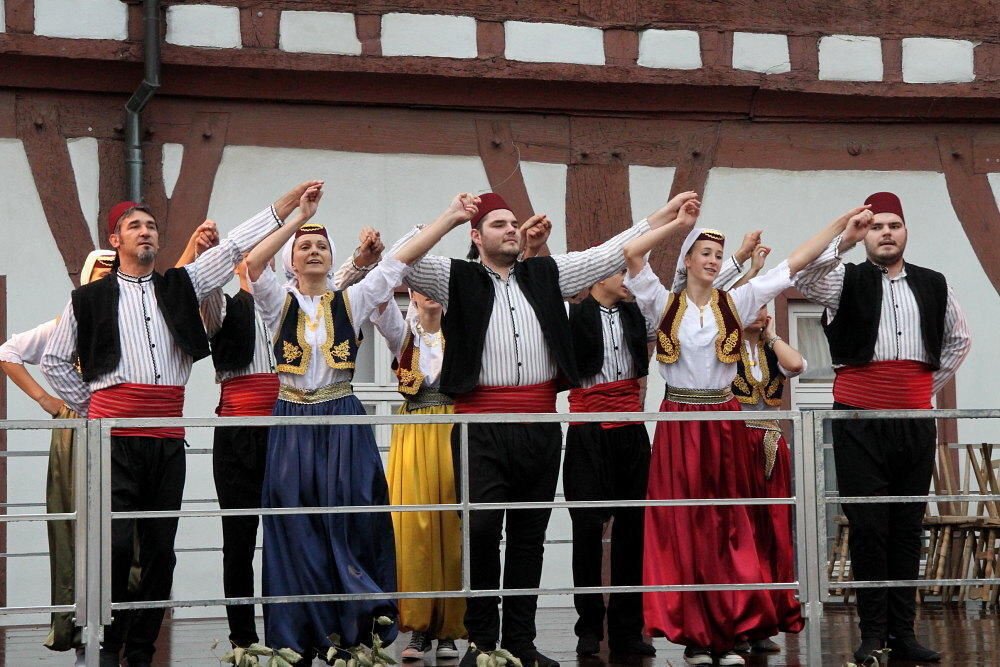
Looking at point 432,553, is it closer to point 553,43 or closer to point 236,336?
point 236,336

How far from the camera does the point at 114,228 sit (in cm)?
617

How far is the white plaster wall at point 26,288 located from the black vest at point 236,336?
270cm

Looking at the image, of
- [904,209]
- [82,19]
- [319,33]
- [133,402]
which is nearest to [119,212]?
[133,402]

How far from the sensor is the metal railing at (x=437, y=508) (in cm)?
515

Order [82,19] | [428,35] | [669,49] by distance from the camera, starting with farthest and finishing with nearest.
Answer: [669,49] → [428,35] → [82,19]

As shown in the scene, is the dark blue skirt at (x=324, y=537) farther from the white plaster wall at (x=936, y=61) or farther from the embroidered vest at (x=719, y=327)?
the white plaster wall at (x=936, y=61)

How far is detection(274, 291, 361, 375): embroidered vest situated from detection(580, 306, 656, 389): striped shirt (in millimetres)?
1294

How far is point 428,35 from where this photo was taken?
9.49 meters

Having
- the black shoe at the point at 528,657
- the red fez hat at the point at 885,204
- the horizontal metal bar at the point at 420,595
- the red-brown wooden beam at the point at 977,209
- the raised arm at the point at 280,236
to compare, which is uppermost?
the red-brown wooden beam at the point at 977,209

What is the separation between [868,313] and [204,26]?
15.1ft

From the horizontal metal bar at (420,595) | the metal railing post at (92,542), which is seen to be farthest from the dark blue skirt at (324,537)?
the metal railing post at (92,542)

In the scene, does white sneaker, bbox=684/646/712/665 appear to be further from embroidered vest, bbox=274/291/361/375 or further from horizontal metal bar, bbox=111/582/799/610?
embroidered vest, bbox=274/291/361/375

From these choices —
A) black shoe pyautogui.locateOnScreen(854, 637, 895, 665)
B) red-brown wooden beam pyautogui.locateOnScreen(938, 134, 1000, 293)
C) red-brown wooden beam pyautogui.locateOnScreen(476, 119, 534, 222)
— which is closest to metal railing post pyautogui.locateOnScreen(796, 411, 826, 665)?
black shoe pyautogui.locateOnScreen(854, 637, 895, 665)

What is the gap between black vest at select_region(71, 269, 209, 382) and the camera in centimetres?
582
